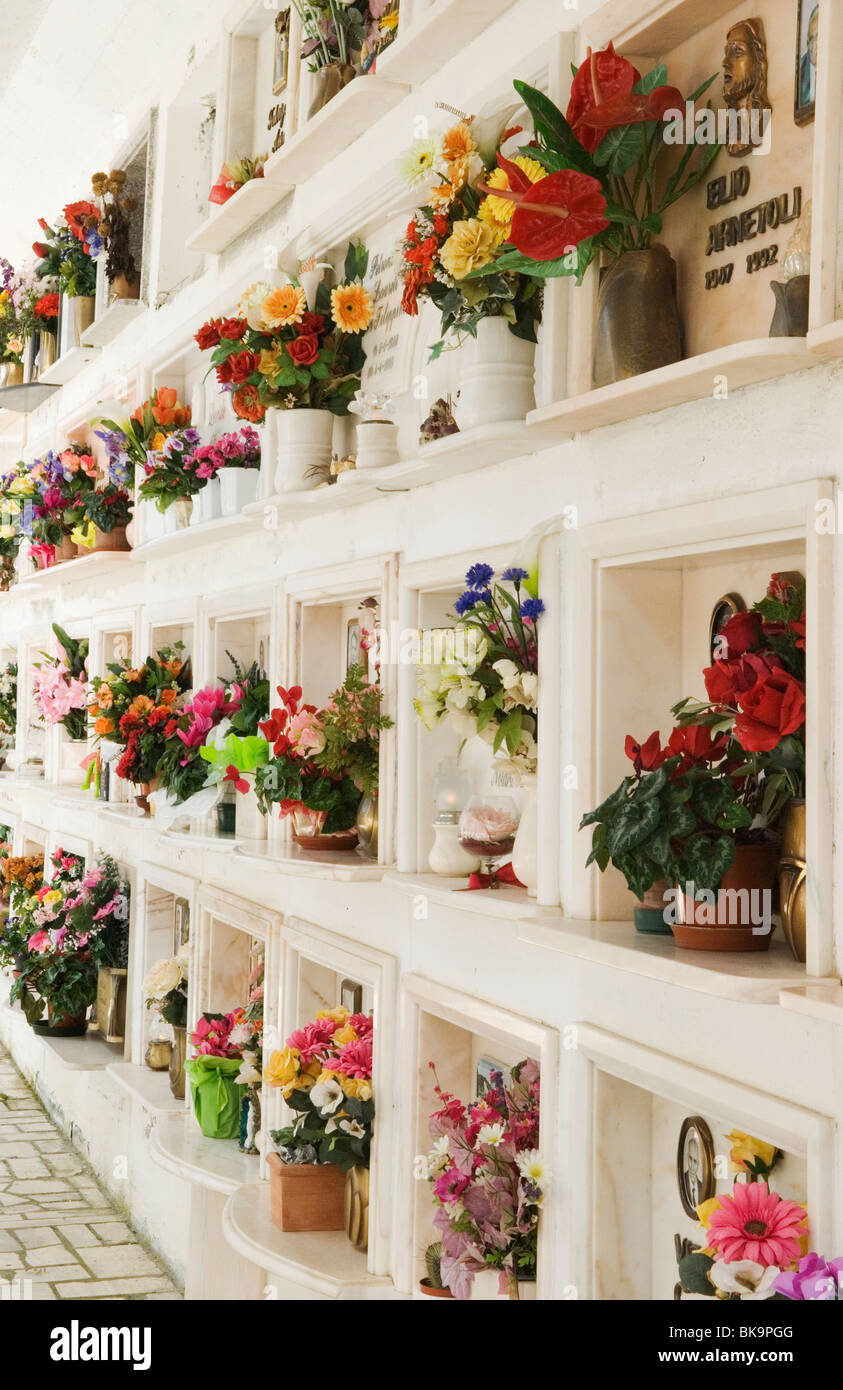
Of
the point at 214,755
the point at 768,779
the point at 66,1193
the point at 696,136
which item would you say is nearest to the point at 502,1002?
the point at 768,779

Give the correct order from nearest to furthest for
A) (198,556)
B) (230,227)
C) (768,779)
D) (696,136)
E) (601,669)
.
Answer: (768,779) → (696,136) → (601,669) → (230,227) → (198,556)

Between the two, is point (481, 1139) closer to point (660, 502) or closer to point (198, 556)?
point (660, 502)

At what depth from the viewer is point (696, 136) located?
2.78m

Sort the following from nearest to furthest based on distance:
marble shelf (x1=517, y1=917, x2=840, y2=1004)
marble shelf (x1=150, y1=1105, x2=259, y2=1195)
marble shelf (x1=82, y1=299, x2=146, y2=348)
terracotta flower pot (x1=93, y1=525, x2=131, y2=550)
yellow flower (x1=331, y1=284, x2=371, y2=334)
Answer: marble shelf (x1=517, y1=917, x2=840, y2=1004)
yellow flower (x1=331, y1=284, x2=371, y2=334)
marble shelf (x1=150, y1=1105, x2=259, y2=1195)
marble shelf (x1=82, y1=299, x2=146, y2=348)
terracotta flower pot (x1=93, y1=525, x2=131, y2=550)

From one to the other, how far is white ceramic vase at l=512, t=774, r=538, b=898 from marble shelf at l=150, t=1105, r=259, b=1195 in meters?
1.86

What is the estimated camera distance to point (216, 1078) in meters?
5.05

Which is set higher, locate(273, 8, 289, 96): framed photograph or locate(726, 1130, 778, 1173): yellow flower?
locate(273, 8, 289, 96): framed photograph

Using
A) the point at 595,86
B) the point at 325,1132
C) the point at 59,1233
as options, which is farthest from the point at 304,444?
the point at 59,1233

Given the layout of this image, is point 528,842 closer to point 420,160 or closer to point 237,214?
point 420,160

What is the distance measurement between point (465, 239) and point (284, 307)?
1269 millimetres

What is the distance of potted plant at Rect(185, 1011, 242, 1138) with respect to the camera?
5.07 metres

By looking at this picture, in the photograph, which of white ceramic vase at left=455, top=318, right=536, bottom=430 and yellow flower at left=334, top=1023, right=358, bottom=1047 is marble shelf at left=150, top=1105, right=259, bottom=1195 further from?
white ceramic vase at left=455, top=318, right=536, bottom=430

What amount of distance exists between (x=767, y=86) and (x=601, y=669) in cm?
114

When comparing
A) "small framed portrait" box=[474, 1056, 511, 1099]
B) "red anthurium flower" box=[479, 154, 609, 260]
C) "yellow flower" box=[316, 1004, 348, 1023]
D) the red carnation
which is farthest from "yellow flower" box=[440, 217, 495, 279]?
"yellow flower" box=[316, 1004, 348, 1023]
